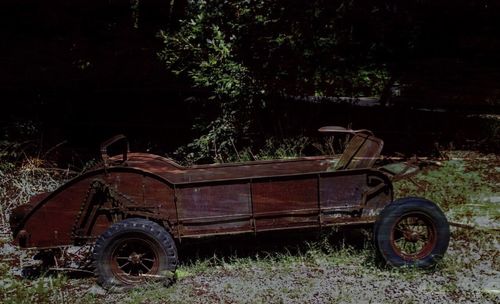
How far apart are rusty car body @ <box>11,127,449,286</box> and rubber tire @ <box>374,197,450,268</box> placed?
10 mm

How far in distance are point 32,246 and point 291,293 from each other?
8.78ft

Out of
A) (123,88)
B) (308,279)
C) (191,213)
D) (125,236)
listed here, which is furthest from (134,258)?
(123,88)

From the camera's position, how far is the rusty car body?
5.11 m

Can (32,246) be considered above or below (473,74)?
below

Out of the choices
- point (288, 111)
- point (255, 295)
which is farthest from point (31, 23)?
point (255, 295)

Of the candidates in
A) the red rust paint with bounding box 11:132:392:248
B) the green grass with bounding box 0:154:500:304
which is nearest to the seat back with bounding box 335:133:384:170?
the red rust paint with bounding box 11:132:392:248

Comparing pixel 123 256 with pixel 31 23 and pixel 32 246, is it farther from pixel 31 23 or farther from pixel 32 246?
pixel 31 23

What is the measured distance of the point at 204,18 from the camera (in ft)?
25.8

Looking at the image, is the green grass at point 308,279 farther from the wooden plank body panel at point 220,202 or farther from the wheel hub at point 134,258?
the wooden plank body panel at point 220,202

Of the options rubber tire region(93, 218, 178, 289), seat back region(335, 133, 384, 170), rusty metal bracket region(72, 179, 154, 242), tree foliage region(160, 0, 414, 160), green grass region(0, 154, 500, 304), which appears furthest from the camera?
tree foliage region(160, 0, 414, 160)

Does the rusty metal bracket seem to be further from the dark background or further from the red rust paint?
the dark background

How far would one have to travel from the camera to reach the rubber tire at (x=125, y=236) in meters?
5.02

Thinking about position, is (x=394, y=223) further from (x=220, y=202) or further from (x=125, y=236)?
(x=125, y=236)

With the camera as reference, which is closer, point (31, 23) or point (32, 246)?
point (32, 246)
